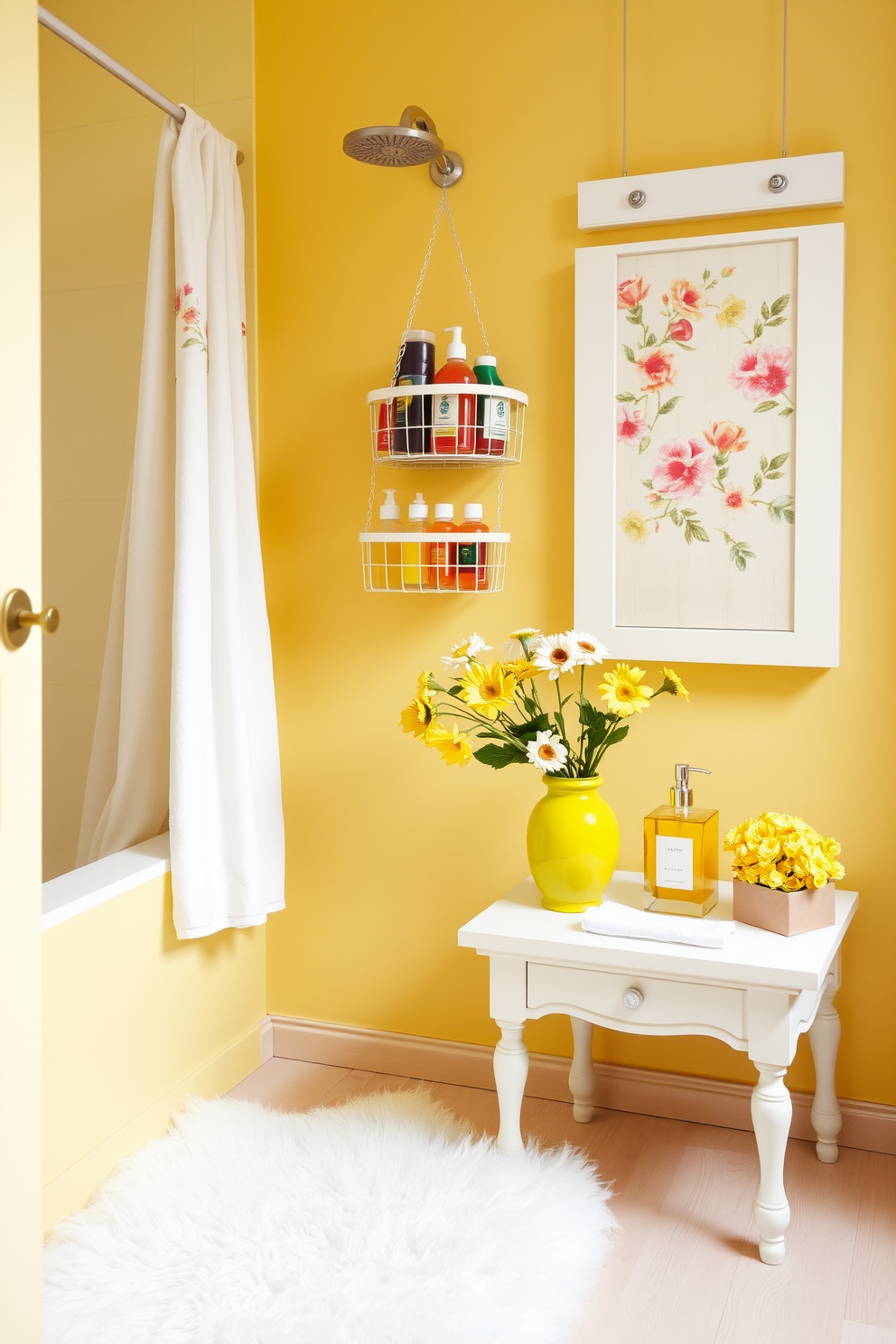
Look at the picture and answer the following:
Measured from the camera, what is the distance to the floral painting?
6.22 ft

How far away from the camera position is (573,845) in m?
1.82

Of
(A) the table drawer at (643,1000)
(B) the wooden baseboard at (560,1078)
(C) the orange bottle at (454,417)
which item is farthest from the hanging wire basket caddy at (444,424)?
(B) the wooden baseboard at (560,1078)

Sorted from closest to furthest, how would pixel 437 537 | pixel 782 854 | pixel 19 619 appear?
pixel 19 619 → pixel 782 854 → pixel 437 537

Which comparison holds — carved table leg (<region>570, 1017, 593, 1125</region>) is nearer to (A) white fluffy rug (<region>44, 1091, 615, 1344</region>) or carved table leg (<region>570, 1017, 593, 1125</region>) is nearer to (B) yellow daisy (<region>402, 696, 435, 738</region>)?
(A) white fluffy rug (<region>44, 1091, 615, 1344</region>)

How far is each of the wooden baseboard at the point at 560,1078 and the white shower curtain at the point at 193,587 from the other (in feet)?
1.30

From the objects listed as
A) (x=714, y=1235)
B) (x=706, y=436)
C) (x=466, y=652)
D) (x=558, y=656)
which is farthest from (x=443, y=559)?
(x=714, y=1235)

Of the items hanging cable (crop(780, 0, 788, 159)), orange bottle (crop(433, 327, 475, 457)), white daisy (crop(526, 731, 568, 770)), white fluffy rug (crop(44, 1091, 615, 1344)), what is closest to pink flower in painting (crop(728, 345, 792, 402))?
hanging cable (crop(780, 0, 788, 159))

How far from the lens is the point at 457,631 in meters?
2.18

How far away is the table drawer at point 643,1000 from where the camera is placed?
1654 millimetres

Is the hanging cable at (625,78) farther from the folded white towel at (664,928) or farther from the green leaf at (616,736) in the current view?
the folded white towel at (664,928)

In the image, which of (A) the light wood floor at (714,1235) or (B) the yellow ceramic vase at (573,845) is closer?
(A) the light wood floor at (714,1235)

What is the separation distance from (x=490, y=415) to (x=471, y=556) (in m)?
0.25

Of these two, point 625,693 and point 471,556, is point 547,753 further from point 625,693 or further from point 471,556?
point 471,556

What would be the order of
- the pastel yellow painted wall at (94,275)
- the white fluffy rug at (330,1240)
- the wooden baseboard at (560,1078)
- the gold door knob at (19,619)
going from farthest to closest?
the pastel yellow painted wall at (94,275)
the wooden baseboard at (560,1078)
the white fluffy rug at (330,1240)
the gold door knob at (19,619)
